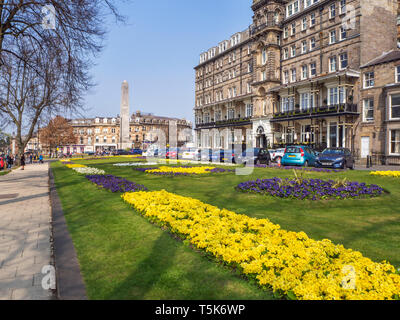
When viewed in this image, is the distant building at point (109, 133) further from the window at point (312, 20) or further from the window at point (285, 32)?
the window at point (312, 20)

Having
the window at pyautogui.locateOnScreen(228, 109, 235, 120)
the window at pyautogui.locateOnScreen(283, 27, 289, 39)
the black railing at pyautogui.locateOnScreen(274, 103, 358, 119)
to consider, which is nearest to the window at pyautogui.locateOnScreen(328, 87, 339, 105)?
the black railing at pyautogui.locateOnScreen(274, 103, 358, 119)

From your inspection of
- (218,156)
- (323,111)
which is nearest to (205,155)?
(218,156)

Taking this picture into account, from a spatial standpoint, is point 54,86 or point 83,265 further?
point 54,86

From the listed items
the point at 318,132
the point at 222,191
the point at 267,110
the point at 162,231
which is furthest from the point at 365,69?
the point at 162,231

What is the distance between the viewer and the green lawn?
11.7ft

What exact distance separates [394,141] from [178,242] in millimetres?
30387

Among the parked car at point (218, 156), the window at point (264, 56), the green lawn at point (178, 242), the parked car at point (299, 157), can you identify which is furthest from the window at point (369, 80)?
the green lawn at point (178, 242)

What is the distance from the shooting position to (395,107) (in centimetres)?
2781

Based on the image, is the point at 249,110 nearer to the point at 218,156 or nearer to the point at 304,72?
the point at 304,72

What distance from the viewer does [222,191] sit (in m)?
11.0

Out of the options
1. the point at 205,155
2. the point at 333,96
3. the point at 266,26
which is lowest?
the point at 205,155

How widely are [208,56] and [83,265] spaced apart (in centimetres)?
6607
